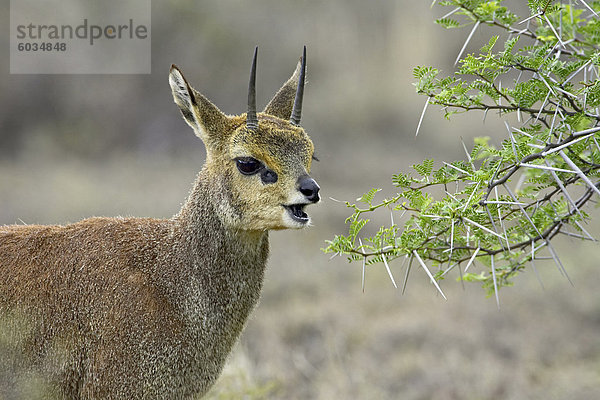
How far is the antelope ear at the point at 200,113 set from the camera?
572 cm

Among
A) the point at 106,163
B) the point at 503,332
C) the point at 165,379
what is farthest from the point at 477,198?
the point at 106,163

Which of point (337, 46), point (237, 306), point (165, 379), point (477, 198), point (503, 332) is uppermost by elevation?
point (337, 46)

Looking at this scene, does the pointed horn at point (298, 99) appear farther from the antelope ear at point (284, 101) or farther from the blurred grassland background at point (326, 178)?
the blurred grassland background at point (326, 178)

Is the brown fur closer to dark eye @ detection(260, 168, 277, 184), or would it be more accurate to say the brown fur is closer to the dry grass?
dark eye @ detection(260, 168, 277, 184)

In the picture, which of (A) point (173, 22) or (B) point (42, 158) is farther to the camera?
(A) point (173, 22)

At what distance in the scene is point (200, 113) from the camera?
586 centimetres

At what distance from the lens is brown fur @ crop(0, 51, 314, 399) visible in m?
5.48

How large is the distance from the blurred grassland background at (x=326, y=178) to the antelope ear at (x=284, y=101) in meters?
3.45

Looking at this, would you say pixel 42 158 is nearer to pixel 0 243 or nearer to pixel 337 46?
pixel 337 46

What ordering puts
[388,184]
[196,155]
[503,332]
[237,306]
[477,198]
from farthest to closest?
1. [196,155]
2. [388,184]
3. [503,332]
4. [237,306]
5. [477,198]

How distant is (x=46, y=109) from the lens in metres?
19.3

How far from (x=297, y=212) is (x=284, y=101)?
1377 mm

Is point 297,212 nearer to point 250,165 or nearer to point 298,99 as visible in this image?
point 250,165

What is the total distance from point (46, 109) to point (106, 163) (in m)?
2.24
